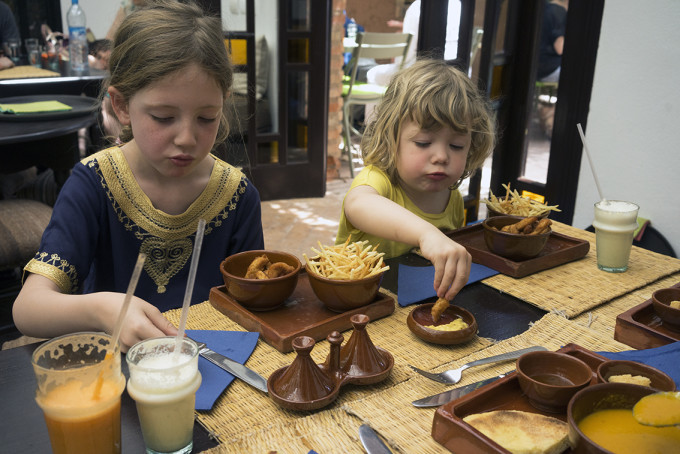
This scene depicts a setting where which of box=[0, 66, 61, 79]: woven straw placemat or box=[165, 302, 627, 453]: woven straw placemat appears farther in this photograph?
box=[0, 66, 61, 79]: woven straw placemat

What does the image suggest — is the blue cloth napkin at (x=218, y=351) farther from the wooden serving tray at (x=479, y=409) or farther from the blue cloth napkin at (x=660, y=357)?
the blue cloth napkin at (x=660, y=357)

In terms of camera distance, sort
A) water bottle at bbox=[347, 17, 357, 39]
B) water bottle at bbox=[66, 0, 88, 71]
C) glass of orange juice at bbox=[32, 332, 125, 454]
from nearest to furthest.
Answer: glass of orange juice at bbox=[32, 332, 125, 454] → water bottle at bbox=[66, 0, 88, 71] → water bottle at bbox=[347, 17, 357, 39]

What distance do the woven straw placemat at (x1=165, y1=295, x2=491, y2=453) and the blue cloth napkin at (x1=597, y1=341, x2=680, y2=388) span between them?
26 centimetres

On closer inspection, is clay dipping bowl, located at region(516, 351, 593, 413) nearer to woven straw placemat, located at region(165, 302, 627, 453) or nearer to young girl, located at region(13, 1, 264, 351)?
woven straw placemat, located at region(165, 302, 627, 453)

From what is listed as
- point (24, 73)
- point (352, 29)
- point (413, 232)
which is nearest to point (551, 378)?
point (413, 232)

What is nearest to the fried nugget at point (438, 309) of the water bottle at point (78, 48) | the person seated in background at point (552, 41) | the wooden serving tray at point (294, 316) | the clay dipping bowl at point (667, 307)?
the wooden serving tray at point (294, 316)

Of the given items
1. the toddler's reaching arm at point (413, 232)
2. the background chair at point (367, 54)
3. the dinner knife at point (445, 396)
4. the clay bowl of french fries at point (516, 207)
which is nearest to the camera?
the dinner knife at point (445, 396)

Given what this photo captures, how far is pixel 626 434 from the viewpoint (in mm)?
844

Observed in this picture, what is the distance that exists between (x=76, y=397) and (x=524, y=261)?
47.2 inches

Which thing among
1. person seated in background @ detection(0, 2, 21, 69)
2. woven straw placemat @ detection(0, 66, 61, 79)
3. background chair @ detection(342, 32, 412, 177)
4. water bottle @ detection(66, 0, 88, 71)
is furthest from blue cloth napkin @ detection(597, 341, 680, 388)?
person seated in background @ detection(0, 2, 21, 69)

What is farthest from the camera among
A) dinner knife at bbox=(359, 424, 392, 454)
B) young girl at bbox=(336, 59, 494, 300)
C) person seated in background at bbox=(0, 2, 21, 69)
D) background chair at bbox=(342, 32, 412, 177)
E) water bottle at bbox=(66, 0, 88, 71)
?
background chair at bbox=(342, 32, 412, 177)

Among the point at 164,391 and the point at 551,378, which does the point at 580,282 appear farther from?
the point at 164,391

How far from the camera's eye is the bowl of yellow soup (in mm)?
813

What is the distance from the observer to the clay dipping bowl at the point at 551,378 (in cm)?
95
